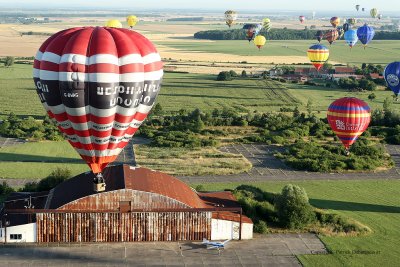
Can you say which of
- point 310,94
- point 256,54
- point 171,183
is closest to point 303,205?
point 171,183

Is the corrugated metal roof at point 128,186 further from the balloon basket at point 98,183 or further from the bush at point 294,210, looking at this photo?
the bush at point 294,210

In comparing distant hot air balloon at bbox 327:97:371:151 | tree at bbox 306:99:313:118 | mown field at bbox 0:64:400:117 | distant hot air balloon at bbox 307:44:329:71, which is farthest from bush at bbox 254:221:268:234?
distant hot air balloon at bbox 307:44:329:71

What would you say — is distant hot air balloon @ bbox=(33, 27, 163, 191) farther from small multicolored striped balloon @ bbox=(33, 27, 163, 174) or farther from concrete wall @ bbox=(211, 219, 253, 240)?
concrete wall @ bbox=(211, 219, 253, 240)

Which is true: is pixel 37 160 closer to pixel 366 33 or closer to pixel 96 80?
pixel 96 80

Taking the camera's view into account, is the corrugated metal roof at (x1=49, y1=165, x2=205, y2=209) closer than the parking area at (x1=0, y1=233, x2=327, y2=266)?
No

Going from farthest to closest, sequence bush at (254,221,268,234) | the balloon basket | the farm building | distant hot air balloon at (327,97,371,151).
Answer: distant hot air balloon at (327,97,371,151)
bush at (254,221,268,234)
the farm building
the balloon basket

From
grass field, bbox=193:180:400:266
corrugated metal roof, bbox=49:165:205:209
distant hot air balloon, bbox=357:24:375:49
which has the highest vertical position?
distant hot air balloon, bbox=357:24:375:49

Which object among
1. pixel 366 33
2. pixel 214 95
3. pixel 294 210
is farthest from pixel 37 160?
pixel 366 33

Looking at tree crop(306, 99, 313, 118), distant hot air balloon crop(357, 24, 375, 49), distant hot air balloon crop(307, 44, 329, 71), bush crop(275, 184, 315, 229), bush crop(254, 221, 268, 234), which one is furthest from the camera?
distant hot air balloon crop(357, 24, 375, 49)

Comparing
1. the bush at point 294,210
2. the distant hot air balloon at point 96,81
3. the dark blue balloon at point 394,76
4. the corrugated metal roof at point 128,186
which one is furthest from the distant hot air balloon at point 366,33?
the distant hot air balloon at point 96,81
